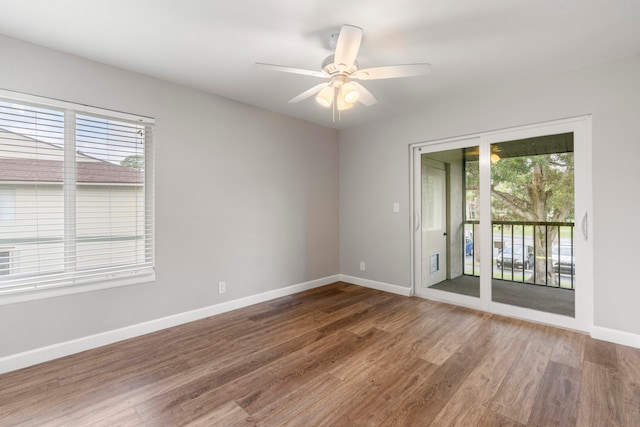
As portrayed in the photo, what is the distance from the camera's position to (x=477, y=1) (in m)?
1.85

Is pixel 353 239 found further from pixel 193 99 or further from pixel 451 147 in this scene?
pixel 193 99

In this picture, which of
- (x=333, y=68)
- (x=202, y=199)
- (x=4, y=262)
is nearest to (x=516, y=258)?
(x=333, y=68)

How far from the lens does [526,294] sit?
10.8 ft

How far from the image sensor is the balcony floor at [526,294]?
298cm

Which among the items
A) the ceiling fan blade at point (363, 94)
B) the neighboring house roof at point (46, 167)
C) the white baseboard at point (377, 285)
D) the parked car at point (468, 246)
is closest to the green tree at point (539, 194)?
the parked car at point (468, 246)

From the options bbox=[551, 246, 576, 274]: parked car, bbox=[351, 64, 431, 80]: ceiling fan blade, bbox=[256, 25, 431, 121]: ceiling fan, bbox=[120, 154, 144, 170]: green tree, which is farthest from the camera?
bbox=[551, 246, 576, 274]: parked car

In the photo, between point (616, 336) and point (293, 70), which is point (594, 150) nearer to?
point (616, 336)

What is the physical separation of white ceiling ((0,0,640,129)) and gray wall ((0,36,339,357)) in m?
0.24

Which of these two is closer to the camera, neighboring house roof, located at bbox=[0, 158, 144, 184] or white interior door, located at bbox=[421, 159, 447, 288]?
neighboring house roof, located at bbox=[0, 158, 144, 184]

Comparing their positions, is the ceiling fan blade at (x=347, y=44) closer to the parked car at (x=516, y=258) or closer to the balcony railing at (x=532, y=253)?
the balcony railing at (x=532, y=253)

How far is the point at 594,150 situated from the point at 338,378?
2976 millimetres

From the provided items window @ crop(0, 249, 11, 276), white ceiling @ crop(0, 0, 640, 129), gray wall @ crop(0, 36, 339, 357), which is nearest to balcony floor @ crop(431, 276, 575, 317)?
gray wall @ crop(0, 36, 339, 357)

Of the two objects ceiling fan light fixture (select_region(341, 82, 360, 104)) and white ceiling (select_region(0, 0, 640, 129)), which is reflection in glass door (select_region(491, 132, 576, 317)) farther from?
ceiling fan light fixture (select_region(341, 82, 360, 104))

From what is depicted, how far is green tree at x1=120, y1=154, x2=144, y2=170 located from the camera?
2768 millimetres
